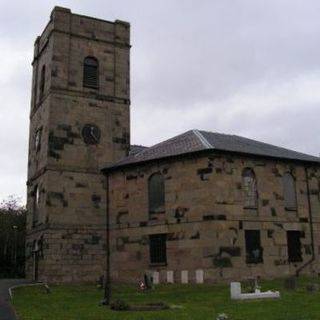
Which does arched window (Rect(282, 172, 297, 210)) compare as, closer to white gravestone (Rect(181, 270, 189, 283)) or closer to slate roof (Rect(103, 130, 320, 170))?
slate roof (Rect(103, 130, 320, 170))

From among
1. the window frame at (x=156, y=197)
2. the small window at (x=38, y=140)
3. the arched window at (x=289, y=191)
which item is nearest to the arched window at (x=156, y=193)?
the window frame at (x=156, y=197)

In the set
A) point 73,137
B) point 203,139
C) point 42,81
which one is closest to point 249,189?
point 203,139

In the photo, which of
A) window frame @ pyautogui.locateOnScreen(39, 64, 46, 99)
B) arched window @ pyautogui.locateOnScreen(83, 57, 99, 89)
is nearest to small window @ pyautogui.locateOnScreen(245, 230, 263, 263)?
arched window @ pyautogui.locateOnScreen(83, 57, 99, 89)

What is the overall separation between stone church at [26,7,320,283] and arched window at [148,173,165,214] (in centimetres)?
7

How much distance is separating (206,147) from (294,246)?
838cm

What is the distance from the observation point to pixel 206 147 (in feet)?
98.9

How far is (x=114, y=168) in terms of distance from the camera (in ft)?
113

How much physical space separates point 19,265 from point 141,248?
25.3 meters

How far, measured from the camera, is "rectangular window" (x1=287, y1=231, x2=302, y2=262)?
3161cm

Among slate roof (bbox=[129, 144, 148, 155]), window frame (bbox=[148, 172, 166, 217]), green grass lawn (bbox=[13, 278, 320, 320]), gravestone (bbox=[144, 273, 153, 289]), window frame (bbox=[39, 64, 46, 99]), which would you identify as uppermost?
window frame (bbox=[39, 64, 46, 99])

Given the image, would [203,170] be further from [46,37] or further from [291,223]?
[46,37]

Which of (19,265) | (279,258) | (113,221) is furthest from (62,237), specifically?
(19,265)

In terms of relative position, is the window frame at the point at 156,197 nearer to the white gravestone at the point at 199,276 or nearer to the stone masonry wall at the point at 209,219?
the stone masonry wall at the point at 209,219

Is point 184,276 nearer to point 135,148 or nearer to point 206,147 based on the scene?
point 206,147
